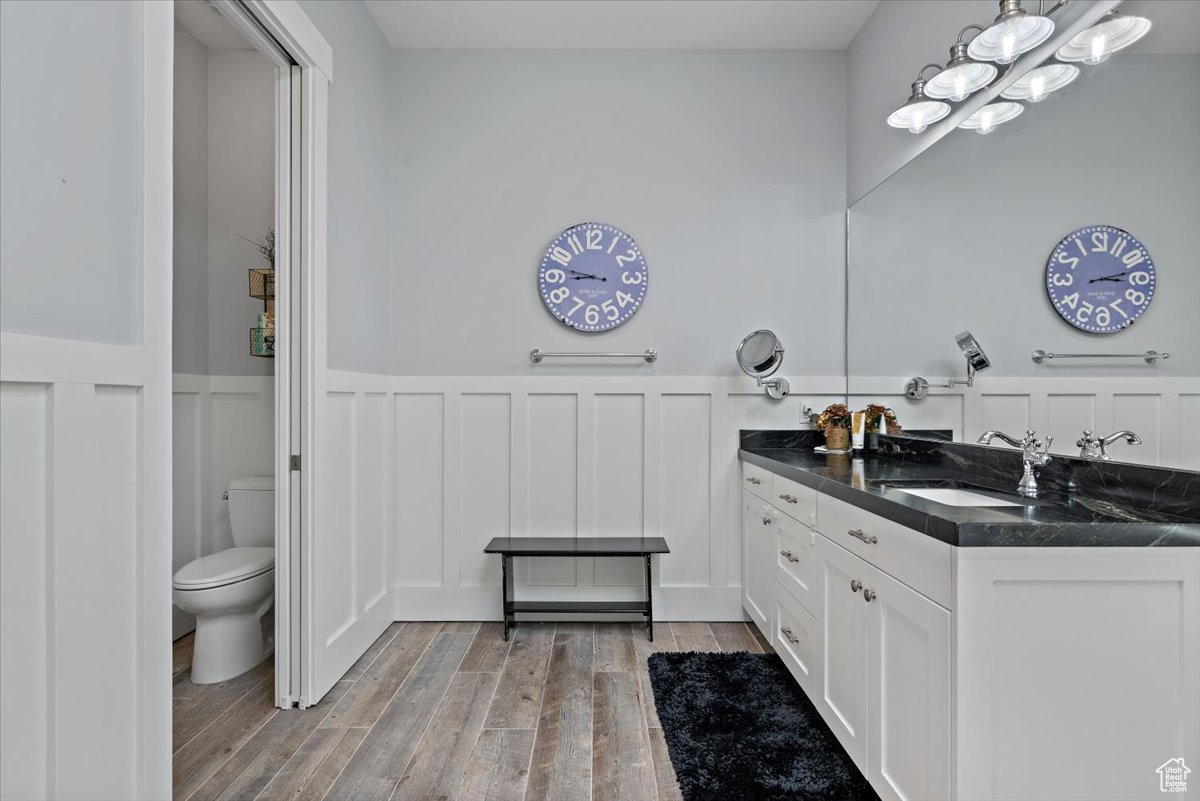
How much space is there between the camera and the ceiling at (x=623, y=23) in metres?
2.54

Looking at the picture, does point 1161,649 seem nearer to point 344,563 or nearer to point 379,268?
point 344,563

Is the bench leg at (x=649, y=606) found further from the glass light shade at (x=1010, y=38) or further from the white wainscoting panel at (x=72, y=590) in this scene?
the glass light shade at (x=1010, y=38)

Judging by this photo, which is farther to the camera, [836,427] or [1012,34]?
[836,427]

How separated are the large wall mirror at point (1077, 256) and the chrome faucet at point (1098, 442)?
1 centimetres

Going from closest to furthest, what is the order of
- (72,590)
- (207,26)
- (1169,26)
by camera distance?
(72,590)
(1169,26)
(207,26)

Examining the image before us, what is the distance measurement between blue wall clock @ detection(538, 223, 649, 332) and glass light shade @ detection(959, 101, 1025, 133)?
1392mm

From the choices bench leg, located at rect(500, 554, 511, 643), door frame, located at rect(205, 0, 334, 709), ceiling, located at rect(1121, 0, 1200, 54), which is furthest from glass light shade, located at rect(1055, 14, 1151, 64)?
bench leg, located at rect(500, 554, 511, 643)

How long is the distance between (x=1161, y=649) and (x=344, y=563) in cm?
242

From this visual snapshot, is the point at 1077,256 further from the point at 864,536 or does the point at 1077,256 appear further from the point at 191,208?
the point at 191,208

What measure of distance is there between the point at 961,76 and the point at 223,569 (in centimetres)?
316

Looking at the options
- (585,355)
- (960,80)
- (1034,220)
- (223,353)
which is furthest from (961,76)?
(223,353)

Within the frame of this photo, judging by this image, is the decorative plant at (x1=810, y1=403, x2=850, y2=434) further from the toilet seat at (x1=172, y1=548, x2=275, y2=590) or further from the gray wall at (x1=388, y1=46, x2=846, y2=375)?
the toilet seat at (x1=172, y1=548, x2=275, y2=590)

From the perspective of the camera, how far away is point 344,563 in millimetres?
2320

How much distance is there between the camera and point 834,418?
2668 mm
